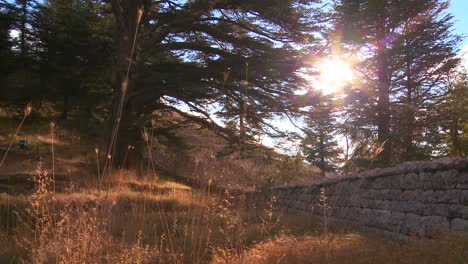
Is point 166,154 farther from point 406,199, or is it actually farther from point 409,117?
point 406,199

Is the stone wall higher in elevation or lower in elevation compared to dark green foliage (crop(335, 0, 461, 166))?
lower

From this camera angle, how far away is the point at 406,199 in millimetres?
5629

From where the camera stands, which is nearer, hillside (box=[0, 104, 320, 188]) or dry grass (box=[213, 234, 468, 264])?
dry grass (box=[213, 234, 468, 264])

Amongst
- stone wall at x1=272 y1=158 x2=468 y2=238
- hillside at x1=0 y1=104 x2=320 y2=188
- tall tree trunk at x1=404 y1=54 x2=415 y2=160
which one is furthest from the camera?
hillside at x1=0 y1=104 x2=320 y2=188

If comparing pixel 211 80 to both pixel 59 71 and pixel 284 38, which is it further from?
pixel 59 71

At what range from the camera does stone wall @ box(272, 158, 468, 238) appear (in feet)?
15.3

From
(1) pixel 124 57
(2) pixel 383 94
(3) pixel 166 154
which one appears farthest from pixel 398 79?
(3) pixel 166 154

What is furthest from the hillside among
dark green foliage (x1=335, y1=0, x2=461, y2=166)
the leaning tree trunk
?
dark green foliage (x1=335, y1=0, x2=461, y2=166)

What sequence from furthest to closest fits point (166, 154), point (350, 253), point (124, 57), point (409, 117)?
point (166, 154) → point (409, 117) → point (124, 57) → point (350, 253)

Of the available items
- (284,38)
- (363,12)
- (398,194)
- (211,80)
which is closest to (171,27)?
(211,80)

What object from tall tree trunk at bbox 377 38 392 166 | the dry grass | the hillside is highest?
tall tree trunk at bbox 377 38 392 166

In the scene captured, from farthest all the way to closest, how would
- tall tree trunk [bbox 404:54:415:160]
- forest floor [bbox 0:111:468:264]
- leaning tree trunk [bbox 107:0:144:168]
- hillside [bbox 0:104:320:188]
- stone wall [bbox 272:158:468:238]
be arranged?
hillside [bbox 0:104:320:188]
tall tree trunk [bbox 404:54:415:160]
leaning tree trunk [bbox 107:0:144:168]
stone wall [bbox 272:158:468:238]
forest floor [bbox 0:111:468:264]

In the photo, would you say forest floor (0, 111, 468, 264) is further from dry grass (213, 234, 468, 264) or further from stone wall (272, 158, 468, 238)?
stone wall (272, 158, 468, 238)

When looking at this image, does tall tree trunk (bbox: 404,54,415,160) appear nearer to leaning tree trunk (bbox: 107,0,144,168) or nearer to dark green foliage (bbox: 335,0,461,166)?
dark green foliage (bbox: 335,0,461,166)
